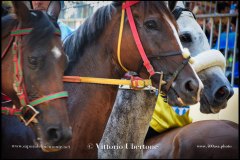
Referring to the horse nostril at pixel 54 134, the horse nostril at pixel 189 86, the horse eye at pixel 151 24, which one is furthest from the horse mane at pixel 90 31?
the horse nostril at pixel 54 134

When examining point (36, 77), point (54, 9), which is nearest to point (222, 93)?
point (54, 9)

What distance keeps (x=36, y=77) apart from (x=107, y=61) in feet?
2.86

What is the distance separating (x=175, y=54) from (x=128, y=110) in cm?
93

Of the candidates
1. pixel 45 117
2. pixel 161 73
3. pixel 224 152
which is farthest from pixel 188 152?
pixel 45 117

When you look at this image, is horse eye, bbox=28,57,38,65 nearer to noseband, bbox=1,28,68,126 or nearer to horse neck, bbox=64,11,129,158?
noseband, bbox=1,28,68,126

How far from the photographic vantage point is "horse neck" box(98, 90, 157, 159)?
3703 millimetres

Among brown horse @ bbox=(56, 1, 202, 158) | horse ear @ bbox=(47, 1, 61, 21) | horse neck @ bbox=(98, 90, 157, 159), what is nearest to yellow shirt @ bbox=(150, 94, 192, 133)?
horse neck @ bbox=(98, 90, 157, 159)

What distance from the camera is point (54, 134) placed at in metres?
2.57

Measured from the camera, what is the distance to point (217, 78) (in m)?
3.79

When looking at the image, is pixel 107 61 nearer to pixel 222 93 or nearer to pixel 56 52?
pixel 56 52

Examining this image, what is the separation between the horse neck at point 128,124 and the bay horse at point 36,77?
43.5 inches

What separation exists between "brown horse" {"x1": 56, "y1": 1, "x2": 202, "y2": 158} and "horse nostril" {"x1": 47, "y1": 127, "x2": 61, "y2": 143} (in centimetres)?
59

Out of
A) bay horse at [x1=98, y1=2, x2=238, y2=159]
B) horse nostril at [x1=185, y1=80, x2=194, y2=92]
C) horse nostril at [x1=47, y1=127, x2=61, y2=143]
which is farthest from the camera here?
bay horse at [x1=98, y1=2, x2=238, y2=159]

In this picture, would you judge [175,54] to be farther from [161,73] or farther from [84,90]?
[84,90]
